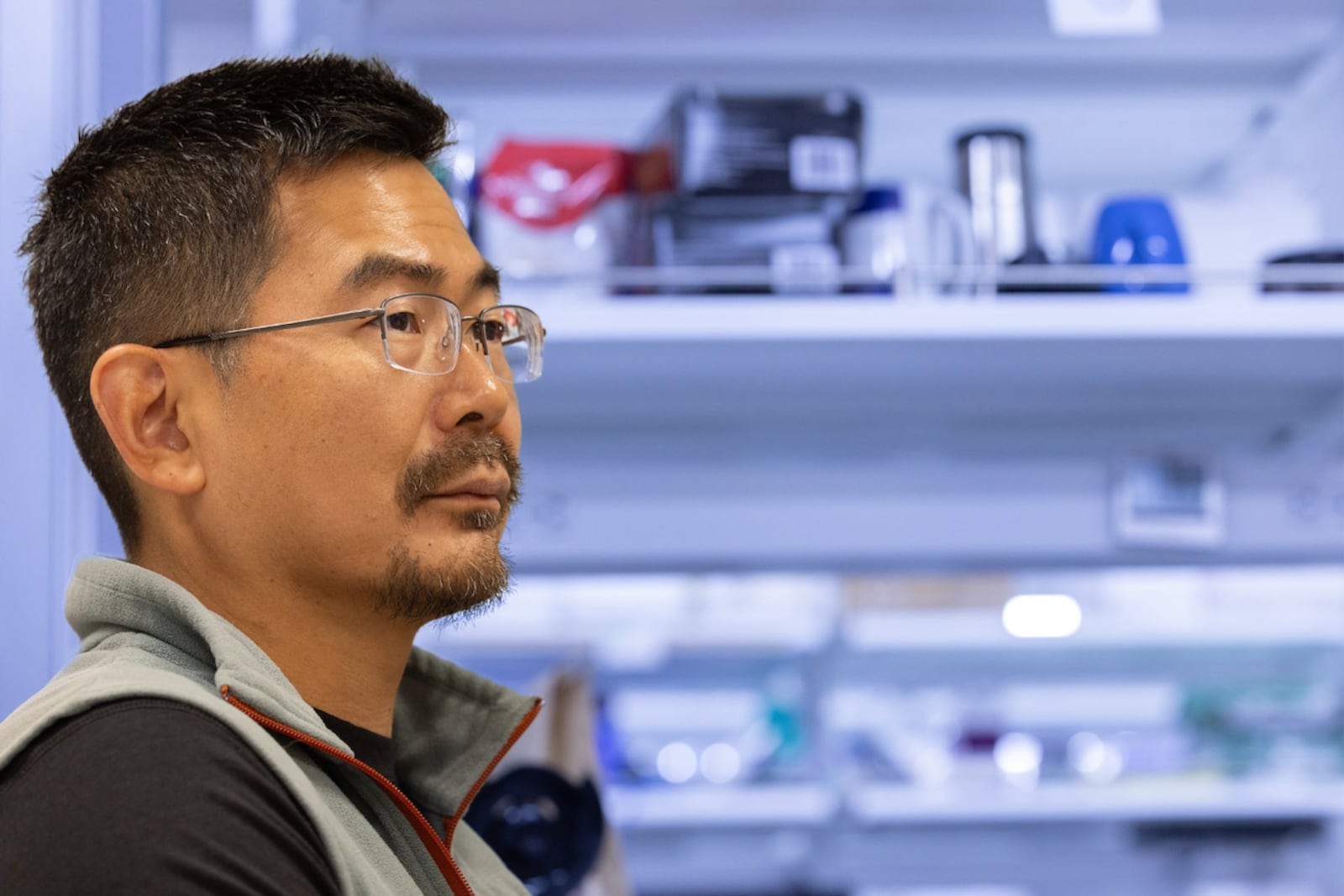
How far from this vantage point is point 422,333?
849mm

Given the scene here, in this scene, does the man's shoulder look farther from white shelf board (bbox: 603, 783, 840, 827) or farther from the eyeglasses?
white shelf board (bbox: 603, 783, 840, 827)

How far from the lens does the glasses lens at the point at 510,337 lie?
3.00 feet

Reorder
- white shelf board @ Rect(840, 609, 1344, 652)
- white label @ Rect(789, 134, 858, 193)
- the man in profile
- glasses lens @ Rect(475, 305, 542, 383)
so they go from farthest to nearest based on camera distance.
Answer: white shelf board @ Rect(840, 609, 1344, 652)
white label @ Rect(789, 134, 858, 193)
glasses lens @ Rect(475, 305, 542, 383)
the man in profile

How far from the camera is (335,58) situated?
0.92 meters

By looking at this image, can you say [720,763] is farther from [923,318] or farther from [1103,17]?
[1103,17]

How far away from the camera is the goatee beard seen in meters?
0.82

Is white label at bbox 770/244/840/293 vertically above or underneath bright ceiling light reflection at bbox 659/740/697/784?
above

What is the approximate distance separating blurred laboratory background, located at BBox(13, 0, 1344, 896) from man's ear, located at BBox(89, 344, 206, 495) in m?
0.26

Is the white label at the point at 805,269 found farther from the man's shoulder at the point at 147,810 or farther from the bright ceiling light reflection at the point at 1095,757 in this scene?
the bright ceiling light reflection at the point at 1095,757

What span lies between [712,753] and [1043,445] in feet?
2.85

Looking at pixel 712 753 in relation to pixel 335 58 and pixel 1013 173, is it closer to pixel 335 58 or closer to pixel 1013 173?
pixel 1013 173

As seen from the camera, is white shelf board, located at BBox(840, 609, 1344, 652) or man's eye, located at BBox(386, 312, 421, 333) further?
white shelf board, located at BBox(840, 609, 1344, 652)

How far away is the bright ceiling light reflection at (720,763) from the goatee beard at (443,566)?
1.46 metres

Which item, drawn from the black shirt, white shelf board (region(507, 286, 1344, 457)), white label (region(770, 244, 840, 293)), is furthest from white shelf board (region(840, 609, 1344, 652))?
the black shirt
